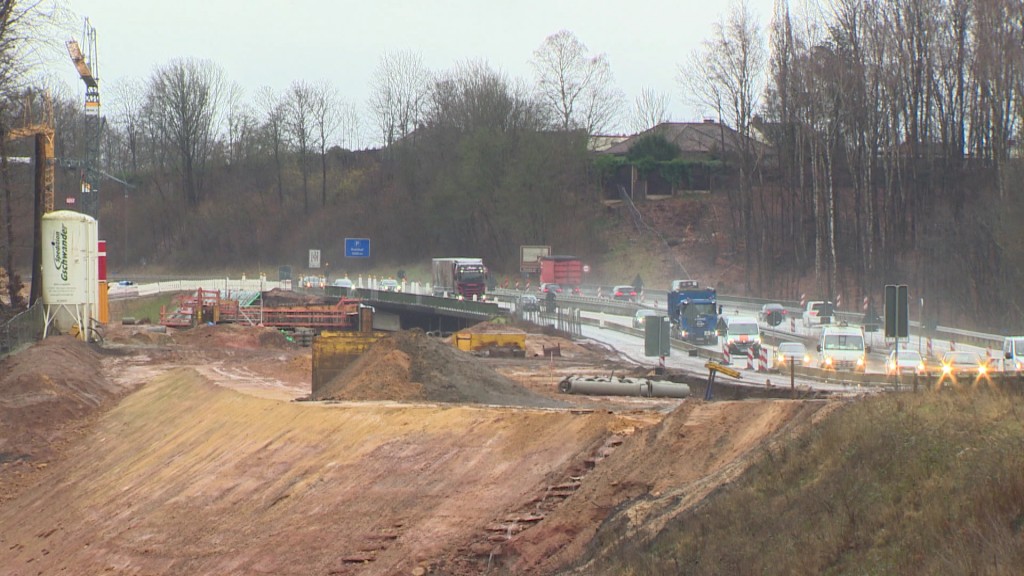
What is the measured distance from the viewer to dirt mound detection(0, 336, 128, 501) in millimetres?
29359

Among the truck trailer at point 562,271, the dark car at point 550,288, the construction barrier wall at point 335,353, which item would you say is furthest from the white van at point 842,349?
the truck trailer at point 562,271

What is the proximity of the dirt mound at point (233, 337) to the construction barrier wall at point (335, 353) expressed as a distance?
2672 cm

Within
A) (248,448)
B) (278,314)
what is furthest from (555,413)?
(278,314)

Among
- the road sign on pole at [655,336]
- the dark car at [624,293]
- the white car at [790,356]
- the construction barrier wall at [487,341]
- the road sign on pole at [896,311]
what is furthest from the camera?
the dark car at [624,293]

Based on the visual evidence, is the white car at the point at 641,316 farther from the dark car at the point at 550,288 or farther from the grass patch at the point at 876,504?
the grass patch at the point at 876,504

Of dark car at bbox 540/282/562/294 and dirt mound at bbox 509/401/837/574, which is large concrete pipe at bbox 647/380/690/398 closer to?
dirt mound at bbox 509/401/837/574

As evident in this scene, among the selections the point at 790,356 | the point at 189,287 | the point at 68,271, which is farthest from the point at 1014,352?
the point at 189,287

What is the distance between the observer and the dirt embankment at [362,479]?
14.4 m

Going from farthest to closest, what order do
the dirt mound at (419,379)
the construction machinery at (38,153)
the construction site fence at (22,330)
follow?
1. the construction machinery at (38,153)
2. the construction site fence at (22,330)
3. the dirt mound at (419,379)

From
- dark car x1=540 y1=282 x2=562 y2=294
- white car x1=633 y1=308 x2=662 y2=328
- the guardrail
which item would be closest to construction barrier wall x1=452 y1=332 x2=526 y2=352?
white car x1=633 y1=308 x2=662 y2=328

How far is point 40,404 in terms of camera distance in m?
32.9

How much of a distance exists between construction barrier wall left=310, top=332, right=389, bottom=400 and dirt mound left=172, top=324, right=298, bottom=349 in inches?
1052

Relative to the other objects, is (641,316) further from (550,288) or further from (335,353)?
(335,353)

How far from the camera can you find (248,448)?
23375mm
